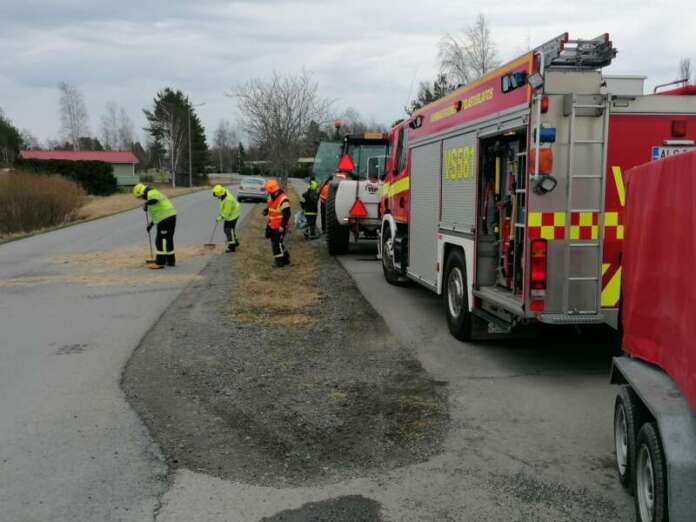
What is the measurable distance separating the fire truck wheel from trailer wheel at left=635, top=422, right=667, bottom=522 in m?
3.79

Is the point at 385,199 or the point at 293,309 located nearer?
the point at 293,309

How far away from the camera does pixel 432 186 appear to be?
8438mm

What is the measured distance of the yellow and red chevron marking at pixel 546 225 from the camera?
219 inches

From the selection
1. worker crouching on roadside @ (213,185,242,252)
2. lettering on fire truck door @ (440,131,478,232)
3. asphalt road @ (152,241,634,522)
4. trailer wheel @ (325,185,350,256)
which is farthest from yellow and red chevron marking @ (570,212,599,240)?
worker crouching on roadside @ (213,185,242,252)

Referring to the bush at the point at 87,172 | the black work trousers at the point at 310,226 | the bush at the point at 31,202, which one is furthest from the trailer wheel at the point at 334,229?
the bush at the point at 87,172

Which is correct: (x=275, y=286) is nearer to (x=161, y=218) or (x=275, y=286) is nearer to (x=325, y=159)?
(x=161, y=218)

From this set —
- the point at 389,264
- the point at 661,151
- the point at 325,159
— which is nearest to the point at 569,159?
the point at 661,151

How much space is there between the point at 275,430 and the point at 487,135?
347cm

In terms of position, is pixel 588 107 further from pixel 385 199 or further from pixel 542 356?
pixel 385 199

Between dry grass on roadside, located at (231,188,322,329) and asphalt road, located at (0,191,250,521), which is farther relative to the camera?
dry grass on roadside, located at (231,188,322,329)

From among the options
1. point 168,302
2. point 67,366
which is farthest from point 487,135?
point 168,302

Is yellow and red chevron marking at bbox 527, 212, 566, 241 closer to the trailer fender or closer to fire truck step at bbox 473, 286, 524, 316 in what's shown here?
fire truck step at bbox 473, 286, 524, 316

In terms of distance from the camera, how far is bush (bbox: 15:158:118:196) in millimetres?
46250

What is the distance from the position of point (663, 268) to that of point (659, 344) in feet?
1.23
